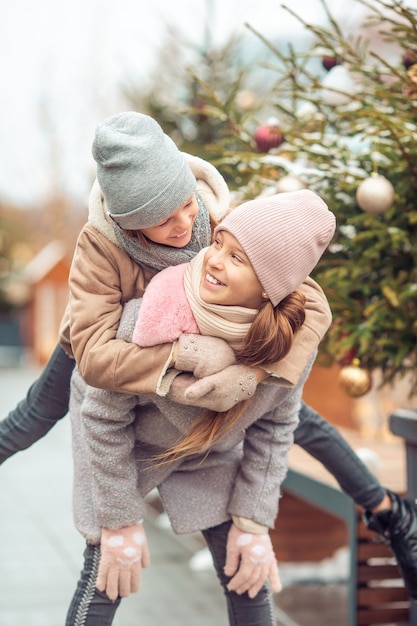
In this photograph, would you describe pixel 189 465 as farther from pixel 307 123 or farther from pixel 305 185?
pixel 307 123

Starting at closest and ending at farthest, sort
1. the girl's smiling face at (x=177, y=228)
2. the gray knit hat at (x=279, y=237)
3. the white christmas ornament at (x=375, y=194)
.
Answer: the gray knit hat at (x=279, y=237) < the girl's smiling face at (x=177, y=228) < the white christmas ornament at (x=375, y=194)

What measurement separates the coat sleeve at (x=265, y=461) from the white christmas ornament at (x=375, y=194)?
891mm

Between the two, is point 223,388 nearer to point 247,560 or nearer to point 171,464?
point 171,464

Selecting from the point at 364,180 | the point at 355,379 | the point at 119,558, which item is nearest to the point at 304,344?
the point at 119,558

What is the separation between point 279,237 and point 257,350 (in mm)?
229

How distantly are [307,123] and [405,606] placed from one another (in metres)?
1.76

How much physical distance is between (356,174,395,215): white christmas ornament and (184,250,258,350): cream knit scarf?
107 cm

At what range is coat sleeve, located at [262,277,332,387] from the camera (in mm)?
1883

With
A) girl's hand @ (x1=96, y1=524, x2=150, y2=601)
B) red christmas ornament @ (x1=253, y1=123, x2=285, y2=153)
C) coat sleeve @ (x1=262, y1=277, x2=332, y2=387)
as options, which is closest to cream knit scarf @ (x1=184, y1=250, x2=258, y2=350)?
coat sleeve @ (x1=262, y1=277, x2=332, y2=387)

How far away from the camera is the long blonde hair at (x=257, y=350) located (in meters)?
1.78

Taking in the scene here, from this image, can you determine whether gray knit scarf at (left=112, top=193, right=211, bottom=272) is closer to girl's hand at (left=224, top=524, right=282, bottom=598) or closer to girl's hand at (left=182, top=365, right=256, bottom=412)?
girl's hand at (left=182, top=365, right=256, bottom=412)

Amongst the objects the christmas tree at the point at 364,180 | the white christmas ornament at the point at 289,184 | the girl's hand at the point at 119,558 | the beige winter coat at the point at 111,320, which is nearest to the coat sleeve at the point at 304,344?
the beige winter coat at the point at 111,320

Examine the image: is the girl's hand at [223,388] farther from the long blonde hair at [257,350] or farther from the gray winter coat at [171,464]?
the gray winter coat at [171,464]

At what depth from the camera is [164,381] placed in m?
1.85
